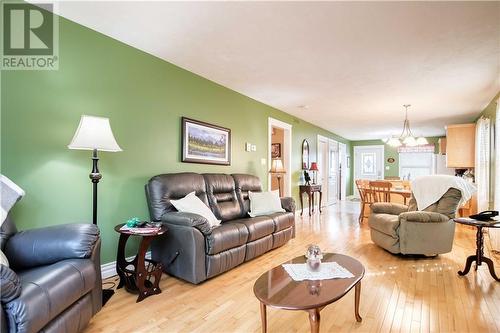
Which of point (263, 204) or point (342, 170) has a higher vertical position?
point (342, 170)

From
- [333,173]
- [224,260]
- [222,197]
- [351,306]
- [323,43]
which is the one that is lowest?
[351,306]

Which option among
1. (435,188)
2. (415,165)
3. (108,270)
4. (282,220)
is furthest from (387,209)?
(415,165)

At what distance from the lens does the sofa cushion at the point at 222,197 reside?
339 centimetres

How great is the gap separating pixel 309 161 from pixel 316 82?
3424 mm

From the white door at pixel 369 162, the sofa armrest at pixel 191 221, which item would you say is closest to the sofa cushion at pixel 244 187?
the sofa armrest at pixel 191 221

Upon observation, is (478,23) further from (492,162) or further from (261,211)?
(492,162)

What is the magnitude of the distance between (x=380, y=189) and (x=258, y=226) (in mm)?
3201

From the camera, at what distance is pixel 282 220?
A: 3.67 metres

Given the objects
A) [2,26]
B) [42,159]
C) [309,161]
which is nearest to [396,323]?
[42,159]

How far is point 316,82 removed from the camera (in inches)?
155

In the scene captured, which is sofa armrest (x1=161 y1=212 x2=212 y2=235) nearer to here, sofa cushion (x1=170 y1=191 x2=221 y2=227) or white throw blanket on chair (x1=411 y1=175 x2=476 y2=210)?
sofa cushion (x1=170 y1=191 x2=221 y2=227)

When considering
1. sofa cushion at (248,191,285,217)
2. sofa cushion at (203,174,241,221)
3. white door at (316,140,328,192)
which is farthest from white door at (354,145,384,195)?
sofa cushion at (203,174,241,221)

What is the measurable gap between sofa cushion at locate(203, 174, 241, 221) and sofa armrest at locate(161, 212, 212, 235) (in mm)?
736

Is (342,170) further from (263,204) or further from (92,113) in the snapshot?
(92,113)
